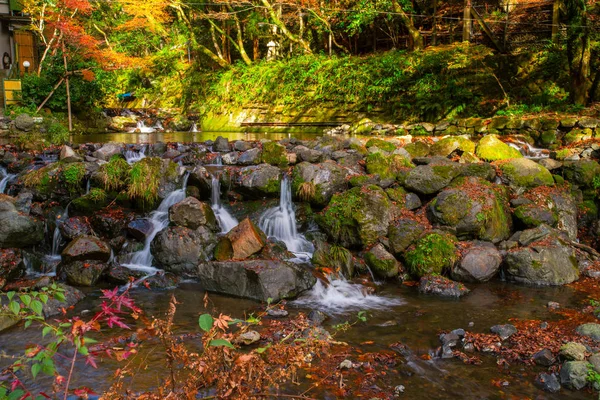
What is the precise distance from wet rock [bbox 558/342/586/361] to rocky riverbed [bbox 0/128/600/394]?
1.15 feet

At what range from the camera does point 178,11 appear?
28281mm

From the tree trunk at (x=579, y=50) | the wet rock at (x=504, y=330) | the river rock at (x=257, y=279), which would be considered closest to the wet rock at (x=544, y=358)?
the wet rock at (x=504, y=330)

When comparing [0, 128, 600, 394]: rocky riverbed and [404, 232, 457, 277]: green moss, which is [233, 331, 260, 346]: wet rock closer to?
[0, 128, 600, 394]: rocky riverbed

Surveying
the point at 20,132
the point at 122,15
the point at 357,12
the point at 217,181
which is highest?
the point at 122,15

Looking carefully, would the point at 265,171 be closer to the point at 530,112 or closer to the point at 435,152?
the point at 435,152

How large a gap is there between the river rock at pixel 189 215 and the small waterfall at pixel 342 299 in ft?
8.67

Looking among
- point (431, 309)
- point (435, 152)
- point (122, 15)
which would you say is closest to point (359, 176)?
point (435, 152)

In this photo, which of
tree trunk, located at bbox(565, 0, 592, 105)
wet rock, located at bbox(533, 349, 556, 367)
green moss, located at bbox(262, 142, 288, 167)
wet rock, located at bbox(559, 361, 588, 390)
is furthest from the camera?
tree trunk, located at bbox(565, 0, 592, 105)

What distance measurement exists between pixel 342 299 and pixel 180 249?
2.99 m

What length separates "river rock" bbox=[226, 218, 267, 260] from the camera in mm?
7938

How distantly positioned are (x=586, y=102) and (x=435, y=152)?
7.64 metres

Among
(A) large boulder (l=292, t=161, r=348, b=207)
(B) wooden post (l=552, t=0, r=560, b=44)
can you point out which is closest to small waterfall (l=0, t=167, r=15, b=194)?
(A) large boulder (l=292, t=161, r=348, b=207)

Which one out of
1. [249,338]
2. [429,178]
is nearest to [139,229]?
[249,338]

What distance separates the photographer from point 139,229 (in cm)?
900
